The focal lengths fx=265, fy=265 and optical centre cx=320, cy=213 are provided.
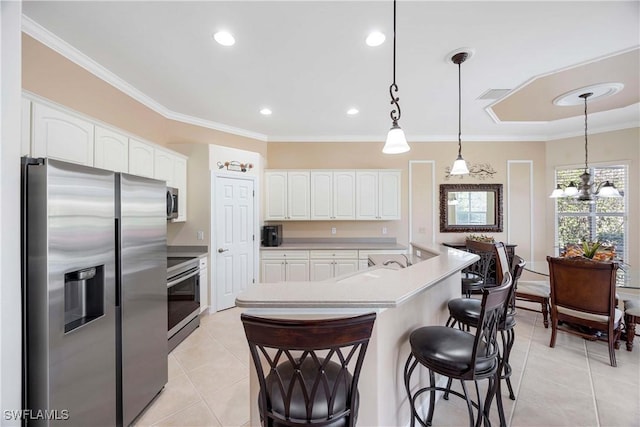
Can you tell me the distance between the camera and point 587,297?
2.63 meters

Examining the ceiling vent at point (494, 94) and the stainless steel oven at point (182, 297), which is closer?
the stainless steel oven at point (182, 297)

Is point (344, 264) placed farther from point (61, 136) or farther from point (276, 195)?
point (61, 136)

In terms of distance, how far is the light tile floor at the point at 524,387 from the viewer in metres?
1.89

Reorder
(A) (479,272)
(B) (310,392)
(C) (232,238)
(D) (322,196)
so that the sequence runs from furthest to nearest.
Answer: (D) (322,196), (C) (232,238), (A) (479,272), (B) (310,392)

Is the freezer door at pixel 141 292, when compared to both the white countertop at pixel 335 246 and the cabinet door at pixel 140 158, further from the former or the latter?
the white countertop at pixel 335 246

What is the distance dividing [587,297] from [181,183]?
481 cm

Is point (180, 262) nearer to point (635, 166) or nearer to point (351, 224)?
point (351, 224)

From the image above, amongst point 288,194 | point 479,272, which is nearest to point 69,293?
point 288,194

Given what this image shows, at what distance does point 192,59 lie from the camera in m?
2.45

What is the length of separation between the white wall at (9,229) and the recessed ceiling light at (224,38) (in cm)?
111

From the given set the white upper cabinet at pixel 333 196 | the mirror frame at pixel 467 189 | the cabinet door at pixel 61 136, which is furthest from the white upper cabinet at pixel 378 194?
the cabinet door at pixel 61 136

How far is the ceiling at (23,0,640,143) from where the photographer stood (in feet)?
6.11

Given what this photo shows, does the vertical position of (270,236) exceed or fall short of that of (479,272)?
it exceeds it

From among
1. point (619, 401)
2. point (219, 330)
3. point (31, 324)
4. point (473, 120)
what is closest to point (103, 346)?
point (31, 324)
